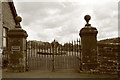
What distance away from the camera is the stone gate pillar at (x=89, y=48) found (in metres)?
9.48

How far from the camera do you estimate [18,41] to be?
1023 cm

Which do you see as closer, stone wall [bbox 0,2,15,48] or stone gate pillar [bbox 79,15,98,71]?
stone gate pillar [bbox 79,15,98,71]

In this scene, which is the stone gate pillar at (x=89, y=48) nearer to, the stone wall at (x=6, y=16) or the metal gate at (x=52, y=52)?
the metal gate at (x=52, y=52)

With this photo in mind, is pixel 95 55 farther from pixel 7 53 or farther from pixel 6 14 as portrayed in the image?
pixel 6 14

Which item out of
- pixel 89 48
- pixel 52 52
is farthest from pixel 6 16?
pixel 89 48

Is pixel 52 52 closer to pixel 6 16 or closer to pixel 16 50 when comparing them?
pixel 16 50

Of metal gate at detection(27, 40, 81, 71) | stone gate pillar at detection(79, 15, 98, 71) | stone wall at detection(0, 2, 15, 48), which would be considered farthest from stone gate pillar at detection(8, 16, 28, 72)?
stone wall at detection(0, 2, 15, 48)

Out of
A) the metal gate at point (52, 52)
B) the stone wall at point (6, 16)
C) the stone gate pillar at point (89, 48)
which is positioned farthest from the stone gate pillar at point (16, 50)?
the stone wall at point (6, 16)

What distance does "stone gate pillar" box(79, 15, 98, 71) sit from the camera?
9478 millimetres

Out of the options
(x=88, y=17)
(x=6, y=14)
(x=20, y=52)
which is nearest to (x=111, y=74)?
(x=88, y=17)

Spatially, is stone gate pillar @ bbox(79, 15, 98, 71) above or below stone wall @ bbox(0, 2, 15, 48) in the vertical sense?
below

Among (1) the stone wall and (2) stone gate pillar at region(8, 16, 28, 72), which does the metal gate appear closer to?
(2) stone gate pillar at region(8, 16, 28, 72)

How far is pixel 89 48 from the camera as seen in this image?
9.55m

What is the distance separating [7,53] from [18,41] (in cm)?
106
